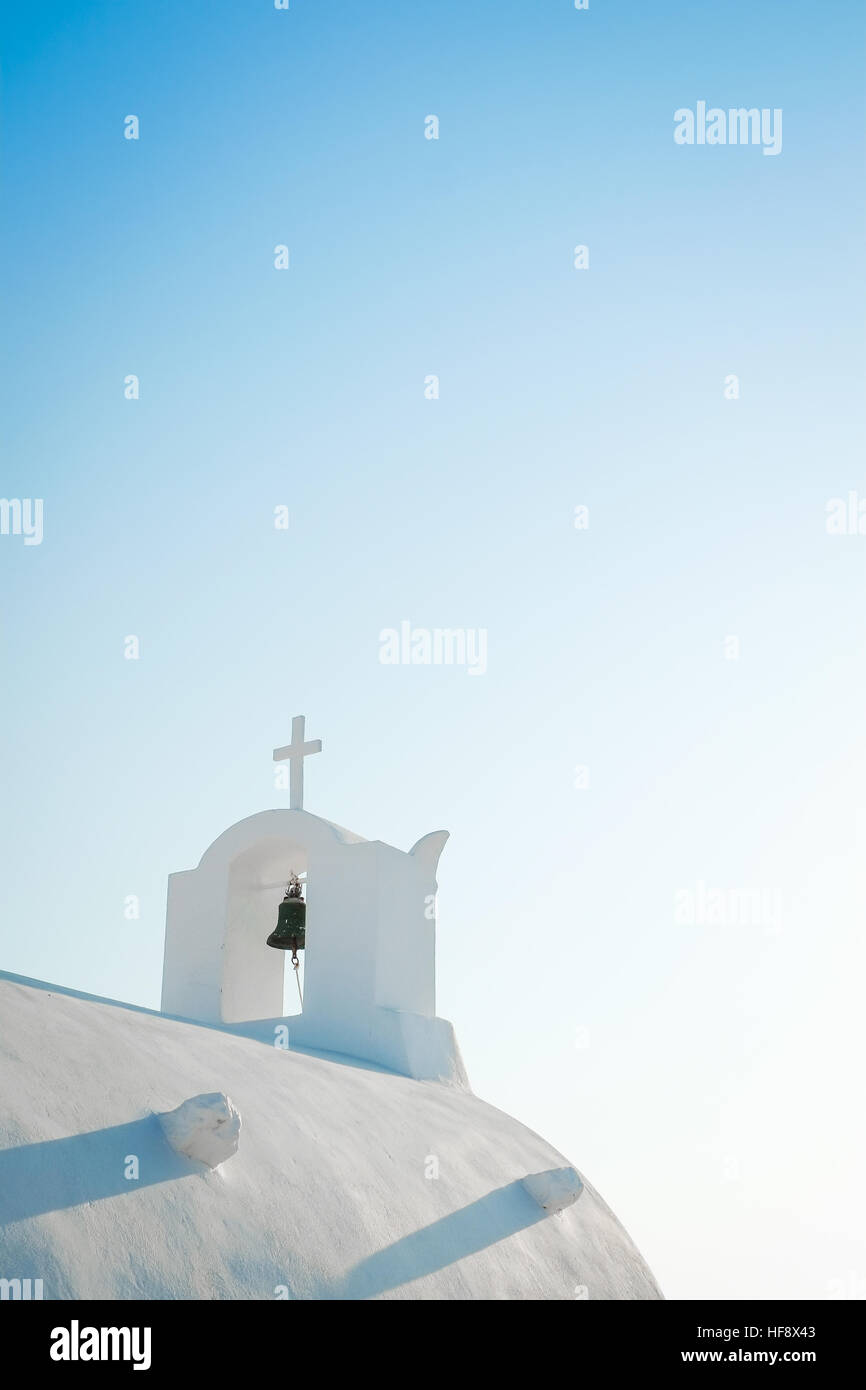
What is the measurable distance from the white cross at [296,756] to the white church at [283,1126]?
0.02 metres

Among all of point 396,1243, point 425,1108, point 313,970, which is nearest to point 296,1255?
point 396,1243

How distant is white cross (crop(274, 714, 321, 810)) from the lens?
1018 centimetres

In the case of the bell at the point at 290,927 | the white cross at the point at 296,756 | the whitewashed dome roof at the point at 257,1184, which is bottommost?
the whitewashed dome roof at the point at 257,1184

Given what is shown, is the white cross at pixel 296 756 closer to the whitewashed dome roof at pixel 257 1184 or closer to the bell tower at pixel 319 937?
the bell tower at pixel 319 937

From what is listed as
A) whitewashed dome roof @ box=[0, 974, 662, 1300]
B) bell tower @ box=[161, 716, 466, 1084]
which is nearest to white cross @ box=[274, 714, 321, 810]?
bell tower @ box=[161, 716, 466, 1084]

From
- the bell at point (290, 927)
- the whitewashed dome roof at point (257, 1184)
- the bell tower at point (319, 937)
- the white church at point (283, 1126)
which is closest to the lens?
the whitewashed dome roof at point (257, 1184)

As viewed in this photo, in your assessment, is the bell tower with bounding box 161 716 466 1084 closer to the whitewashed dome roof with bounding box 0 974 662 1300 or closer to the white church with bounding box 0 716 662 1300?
the white church with bounding box 0 716 662 1300

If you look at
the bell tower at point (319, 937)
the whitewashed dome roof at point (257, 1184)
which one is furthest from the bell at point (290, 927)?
the whitewashed dome roof at point (257, 1184)

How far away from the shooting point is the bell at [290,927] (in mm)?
9945

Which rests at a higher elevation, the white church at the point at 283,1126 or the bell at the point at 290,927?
the bell at the point at 290,927

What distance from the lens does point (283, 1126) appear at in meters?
6.45

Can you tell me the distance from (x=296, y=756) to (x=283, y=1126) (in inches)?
169

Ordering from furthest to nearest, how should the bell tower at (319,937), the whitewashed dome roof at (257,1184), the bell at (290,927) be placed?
→ the bell at (290,927) < the bell tower at (319,937) < the whitewashed dome roof at (257,1184)
